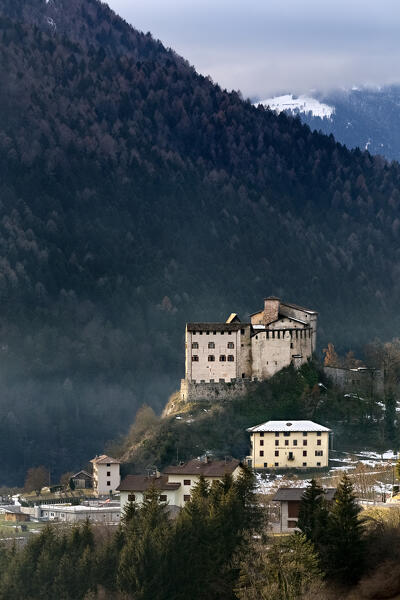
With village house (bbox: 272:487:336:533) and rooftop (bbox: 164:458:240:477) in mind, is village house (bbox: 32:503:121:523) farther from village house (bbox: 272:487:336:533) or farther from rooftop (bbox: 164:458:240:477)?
village house (bbox: 272:487:336:533)

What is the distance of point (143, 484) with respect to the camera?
13525 cm

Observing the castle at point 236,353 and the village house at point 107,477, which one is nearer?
the village house at point 107,477

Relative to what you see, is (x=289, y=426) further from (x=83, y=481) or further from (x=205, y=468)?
(x=83, y=481)

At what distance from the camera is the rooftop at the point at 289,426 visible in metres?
148

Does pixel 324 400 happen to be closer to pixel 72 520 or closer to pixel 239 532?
pixel 72 520

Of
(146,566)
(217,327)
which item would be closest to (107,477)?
(217,327)

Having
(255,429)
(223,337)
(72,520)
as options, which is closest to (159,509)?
(72,520)

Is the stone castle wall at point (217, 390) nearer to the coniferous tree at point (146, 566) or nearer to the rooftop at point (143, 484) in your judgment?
the rooftop at point (143, 484)

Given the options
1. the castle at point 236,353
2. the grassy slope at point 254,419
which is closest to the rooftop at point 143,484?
the grassy slope at point 254,419

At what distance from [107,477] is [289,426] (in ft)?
52.2

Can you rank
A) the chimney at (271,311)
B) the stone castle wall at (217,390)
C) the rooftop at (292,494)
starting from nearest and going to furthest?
the rooftop at (292,494), the stone castle wall at (217,390), the chimney at (271,311)

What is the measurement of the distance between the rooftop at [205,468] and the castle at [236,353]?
20508 millimetres

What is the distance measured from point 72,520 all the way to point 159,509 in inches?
807

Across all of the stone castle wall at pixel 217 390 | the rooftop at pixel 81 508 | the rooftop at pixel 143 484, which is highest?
the stone castle wall at pixel 217 390
